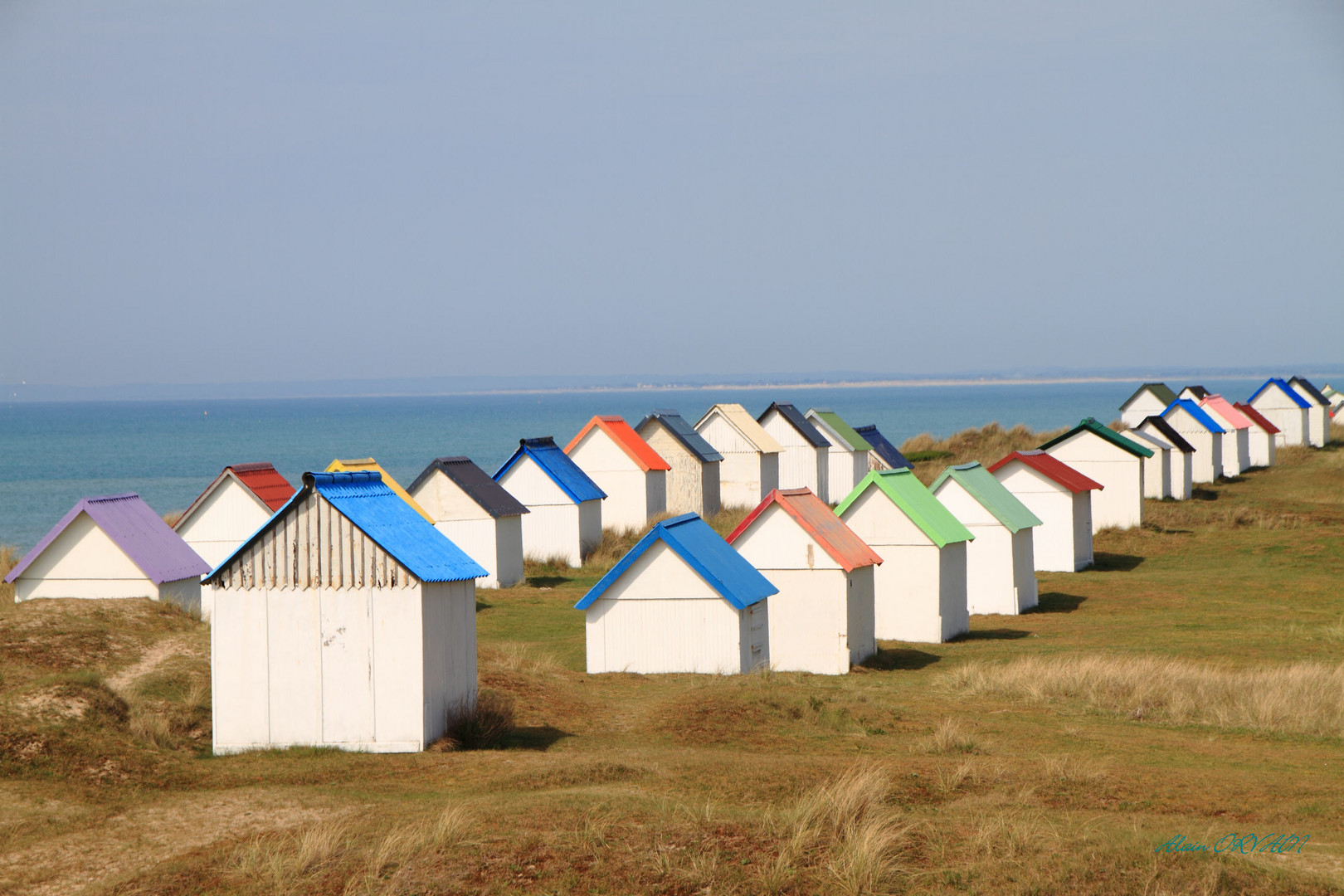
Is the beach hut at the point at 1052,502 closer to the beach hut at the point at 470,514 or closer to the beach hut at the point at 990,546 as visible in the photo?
the beach hut at the point at 990,546

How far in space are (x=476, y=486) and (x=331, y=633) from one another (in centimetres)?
1888

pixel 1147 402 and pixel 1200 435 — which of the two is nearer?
pixel 1200 435

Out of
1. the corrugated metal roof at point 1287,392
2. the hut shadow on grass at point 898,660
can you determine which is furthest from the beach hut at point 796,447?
the corrugated metal roof at point 1287,392

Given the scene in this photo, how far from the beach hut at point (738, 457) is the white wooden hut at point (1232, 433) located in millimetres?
23429

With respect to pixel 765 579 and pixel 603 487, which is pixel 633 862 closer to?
pixel 765 579

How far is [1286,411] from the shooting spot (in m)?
73.4

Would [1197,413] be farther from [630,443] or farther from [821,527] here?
[821,527]

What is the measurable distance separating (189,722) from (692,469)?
31493 mm

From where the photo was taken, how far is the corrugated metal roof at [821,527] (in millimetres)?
23031

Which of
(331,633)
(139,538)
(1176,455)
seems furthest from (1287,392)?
(331,633)

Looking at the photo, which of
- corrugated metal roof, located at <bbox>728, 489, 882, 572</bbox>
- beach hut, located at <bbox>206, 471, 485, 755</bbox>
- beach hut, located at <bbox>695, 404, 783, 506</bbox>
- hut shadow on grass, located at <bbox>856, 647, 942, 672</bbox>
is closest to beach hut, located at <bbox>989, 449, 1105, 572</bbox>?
hut shadow on grass, located at <bbox>856, 647, 942, 672</bbox>

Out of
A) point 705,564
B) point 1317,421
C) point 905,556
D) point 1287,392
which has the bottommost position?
point 905,556

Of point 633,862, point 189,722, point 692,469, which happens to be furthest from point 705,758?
point 692,469

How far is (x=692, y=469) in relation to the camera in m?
46.9
